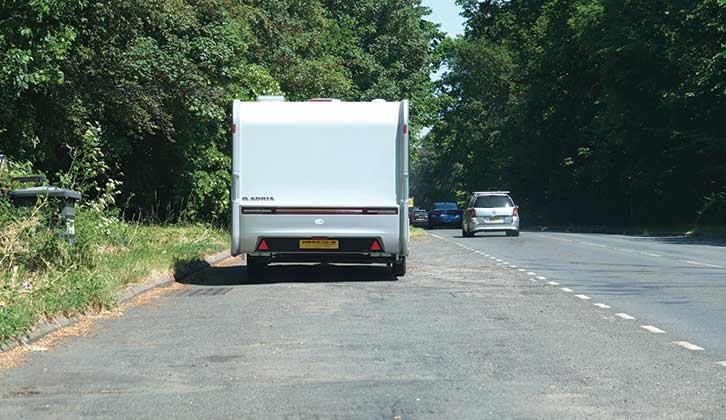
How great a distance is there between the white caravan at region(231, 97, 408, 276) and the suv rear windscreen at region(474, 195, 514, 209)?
72.2ft

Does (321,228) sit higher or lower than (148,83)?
lower

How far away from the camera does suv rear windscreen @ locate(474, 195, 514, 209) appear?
38281 mm

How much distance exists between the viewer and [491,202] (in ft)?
126

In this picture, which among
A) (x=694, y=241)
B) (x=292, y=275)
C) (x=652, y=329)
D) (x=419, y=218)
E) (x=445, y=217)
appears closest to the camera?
(x=652, y=329)

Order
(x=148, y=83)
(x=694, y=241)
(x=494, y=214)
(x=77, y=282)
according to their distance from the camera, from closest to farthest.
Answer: (x=77, y=282)
(x=148, y=83)
(x=694, y=241)
(x=494, y=214)

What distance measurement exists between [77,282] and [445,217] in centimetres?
5100

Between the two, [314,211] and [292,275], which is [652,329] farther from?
[292,275]

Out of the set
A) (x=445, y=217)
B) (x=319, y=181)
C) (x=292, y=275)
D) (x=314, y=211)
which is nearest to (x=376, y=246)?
(x=314, y=211)

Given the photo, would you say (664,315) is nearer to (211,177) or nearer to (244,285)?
(244,285)

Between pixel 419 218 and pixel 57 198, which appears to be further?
pixel 419 218

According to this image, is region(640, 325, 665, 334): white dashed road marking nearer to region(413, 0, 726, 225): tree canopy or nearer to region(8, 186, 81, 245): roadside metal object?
region(8, 186, 81, 245): roadside metal object

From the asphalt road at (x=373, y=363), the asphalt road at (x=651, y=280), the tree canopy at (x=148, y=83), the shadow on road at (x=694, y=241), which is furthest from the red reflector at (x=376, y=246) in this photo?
the shadow on road at (x=694, y=241)

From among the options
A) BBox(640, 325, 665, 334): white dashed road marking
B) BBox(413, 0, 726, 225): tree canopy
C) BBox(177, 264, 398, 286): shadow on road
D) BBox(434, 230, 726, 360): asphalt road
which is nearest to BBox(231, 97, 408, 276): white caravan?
BBox(177, 264, 398, 286): shadow on road

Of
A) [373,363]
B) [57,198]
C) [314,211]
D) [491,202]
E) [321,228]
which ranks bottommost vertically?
[373,363]
